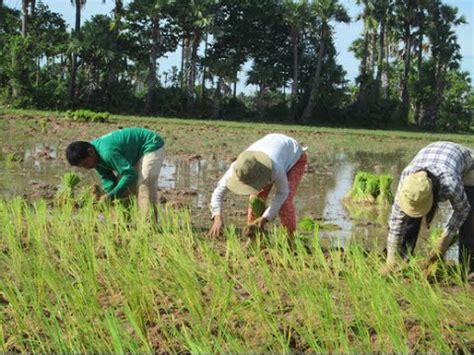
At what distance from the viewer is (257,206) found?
4512 mm

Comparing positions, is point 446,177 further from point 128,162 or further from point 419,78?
point 419,78

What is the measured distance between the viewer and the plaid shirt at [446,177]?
3598 millimetres

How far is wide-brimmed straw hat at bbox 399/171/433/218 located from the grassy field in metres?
0.32

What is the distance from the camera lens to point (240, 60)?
32.0m

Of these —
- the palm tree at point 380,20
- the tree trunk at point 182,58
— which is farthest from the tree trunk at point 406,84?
the tree trunk at point 182,58

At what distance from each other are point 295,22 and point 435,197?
27556 mm

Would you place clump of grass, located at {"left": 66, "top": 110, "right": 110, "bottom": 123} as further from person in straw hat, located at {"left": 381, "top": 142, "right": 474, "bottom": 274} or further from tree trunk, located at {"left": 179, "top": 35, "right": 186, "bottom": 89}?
person in straw hat, located at {"left": 381, "top": 142, "right": 474, "bottom": 274}

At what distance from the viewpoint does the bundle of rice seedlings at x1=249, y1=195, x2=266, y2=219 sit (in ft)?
14.7

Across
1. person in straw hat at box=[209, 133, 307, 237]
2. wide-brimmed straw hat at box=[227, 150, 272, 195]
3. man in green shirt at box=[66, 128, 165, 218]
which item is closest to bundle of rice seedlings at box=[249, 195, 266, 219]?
person in straw hat at box=[209, 133, 307, 237]

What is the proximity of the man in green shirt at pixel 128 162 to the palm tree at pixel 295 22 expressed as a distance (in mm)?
26164

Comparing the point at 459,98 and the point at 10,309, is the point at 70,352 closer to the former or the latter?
the point at 10,309

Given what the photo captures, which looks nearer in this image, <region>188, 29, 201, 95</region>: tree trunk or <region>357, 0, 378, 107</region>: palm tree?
<region>188, 29, 201, 95</region>: tree trunk

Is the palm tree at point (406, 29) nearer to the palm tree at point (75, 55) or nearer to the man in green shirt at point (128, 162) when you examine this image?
the palm tree at point (75, 55)

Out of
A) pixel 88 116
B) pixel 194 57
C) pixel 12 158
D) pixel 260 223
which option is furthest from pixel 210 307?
pixel 194 57
